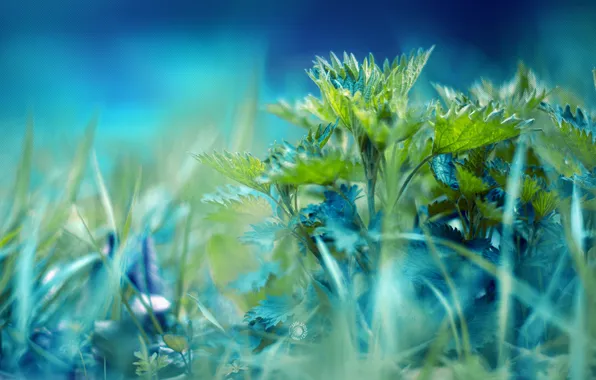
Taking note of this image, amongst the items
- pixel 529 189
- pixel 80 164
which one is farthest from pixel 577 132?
pixel 80 164

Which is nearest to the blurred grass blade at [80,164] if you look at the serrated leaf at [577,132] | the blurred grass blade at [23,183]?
the blurred grass blade at [23,183]

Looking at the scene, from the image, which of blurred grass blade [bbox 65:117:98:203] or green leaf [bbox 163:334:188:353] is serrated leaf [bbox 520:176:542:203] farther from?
blurred grass blade [bbox 65:117:98:203]

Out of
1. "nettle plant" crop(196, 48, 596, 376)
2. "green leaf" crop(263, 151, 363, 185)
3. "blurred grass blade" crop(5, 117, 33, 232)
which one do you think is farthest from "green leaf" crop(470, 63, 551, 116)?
"blurred grass blade" crop(5, 117, 33, 232)

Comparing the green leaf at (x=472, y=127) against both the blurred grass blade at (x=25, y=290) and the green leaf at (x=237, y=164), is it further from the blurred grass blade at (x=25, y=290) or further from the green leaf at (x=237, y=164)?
the blurred grass blade at (x=25, y=290)

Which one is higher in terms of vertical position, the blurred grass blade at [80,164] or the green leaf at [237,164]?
the green leaf at [237,164]

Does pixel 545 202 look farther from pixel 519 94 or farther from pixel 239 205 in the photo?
pixel 239 205

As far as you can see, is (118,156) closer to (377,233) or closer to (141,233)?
(141,233)
